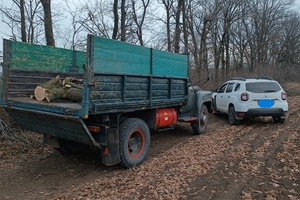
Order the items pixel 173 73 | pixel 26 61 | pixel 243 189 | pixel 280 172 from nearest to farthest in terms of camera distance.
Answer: pixel 243 189, pixel 280 172, pixel 26 61, pixel 173 73

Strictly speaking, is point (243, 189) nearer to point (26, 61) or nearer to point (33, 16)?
point (26, 61)

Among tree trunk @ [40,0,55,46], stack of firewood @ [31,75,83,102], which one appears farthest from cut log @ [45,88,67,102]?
tree trunk @ [40,0,55,46]

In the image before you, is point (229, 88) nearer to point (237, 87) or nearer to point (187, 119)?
point (237, 87)

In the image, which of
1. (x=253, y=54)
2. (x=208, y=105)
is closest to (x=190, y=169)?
(x=208, y=105)

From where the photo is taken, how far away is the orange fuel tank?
642 cm

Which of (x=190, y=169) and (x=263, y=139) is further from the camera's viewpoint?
(x=263, y=139)

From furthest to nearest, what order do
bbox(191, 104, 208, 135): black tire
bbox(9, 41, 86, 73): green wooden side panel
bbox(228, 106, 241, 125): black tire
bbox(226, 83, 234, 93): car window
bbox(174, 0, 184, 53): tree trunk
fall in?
bbox(174, 0, 184, 53): tree trunk, bbox(226, 83, 234, 93): car window, bbox(228, 106, 241, 125): black tire, bbox(191, 104, 208, 135): black tire, bbox(9, 41, 86, 73): green wooden side panel

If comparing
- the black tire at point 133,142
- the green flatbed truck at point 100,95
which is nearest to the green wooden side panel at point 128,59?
the green flatbed truck at point 100,95

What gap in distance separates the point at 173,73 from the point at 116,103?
2431 millimetres

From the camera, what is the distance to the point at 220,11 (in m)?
26.6

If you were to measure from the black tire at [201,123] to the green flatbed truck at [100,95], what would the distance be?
63.9 inches

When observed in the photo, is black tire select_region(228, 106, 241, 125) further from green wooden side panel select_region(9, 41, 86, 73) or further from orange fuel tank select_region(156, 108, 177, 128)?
green wooden side panel select_region(9, 41, 86, 73)

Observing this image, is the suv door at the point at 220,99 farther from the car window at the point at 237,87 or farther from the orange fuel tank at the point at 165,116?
the orange fuel tank at the point at 165,116

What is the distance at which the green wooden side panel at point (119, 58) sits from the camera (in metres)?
4.38
